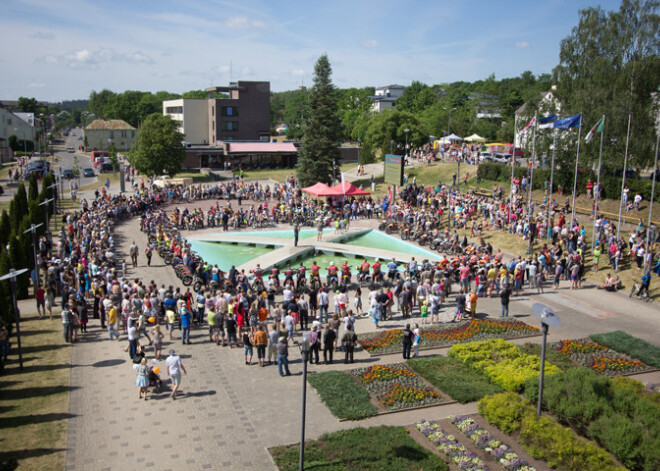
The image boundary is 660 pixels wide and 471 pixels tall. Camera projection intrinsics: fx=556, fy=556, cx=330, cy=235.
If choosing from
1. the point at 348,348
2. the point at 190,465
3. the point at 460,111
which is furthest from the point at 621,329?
the point at 460,111

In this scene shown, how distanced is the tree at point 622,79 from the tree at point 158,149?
37.3m

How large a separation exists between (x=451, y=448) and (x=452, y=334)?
6961mm

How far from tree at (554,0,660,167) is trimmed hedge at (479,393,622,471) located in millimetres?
26762

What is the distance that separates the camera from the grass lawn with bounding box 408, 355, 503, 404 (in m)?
14.2

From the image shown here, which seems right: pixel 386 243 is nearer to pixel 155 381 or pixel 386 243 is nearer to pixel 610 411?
pixel 155 381

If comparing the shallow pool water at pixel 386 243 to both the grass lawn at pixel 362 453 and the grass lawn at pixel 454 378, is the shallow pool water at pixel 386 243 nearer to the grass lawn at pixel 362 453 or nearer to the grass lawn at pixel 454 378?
the grass lawn at pixel 454 378

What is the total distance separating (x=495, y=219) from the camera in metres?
33.8

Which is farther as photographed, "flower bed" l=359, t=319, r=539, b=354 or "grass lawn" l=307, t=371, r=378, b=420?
"flower bed" l=359, t=319, r=539, b=354

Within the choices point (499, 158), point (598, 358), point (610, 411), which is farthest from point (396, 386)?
point (499, 158)

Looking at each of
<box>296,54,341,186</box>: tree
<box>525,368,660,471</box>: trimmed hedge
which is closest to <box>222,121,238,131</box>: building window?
<box>296,54,341,186</box>: tree

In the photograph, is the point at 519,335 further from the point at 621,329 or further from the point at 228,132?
the point at 228,132

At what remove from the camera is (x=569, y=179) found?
39062 millimetres

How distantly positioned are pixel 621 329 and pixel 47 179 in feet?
134

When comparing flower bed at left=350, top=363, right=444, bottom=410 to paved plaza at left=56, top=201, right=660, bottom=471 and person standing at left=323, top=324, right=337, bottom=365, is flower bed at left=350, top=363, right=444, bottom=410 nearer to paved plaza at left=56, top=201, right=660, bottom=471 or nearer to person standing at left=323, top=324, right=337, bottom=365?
paved plaza at left=56, top=201, right=660, bottom=471
